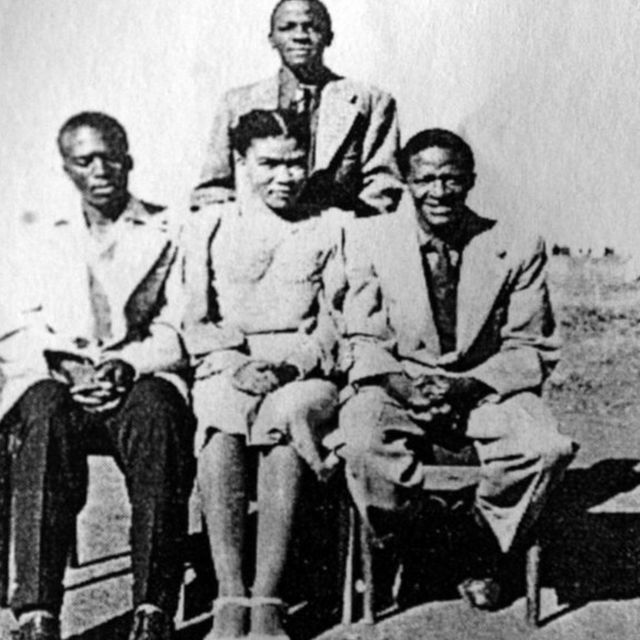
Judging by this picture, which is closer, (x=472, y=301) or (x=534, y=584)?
(x=534, y=584)

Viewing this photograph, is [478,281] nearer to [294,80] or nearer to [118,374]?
[294,80]

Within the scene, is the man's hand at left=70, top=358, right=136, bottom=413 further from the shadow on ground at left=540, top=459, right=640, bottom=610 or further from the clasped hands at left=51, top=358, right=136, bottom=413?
the shadow on ground at left=540, top=459, right=640, bottom=610

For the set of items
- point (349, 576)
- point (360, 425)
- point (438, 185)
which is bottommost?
point (349, 576)

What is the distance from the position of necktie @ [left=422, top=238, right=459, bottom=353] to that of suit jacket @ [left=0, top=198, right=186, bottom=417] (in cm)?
58

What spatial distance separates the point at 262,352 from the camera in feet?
8.54

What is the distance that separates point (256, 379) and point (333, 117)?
64 cm

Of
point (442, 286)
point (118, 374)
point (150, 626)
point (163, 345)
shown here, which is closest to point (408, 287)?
point (442, 286)

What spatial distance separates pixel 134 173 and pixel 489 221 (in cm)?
83

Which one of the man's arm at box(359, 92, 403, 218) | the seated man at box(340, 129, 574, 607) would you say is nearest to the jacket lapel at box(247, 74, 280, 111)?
the man's arm at box(359, 92, 403, 218)

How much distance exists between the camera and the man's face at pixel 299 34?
266 centimetres

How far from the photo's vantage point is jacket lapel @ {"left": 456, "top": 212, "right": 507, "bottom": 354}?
262cm

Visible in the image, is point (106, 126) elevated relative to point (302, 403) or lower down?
elevated

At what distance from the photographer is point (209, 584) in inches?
102

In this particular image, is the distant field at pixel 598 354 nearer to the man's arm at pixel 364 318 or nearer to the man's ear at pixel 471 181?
the man's ear at pixel 471 181
